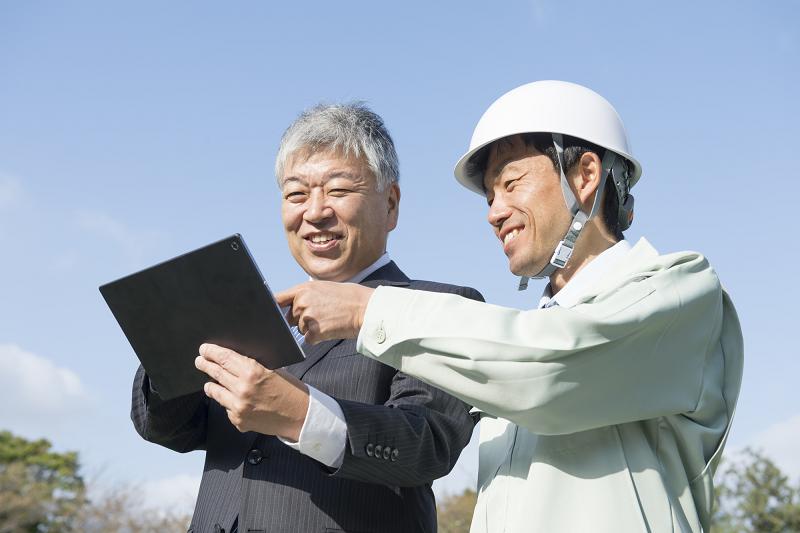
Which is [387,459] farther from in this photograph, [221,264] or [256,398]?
[221,264]

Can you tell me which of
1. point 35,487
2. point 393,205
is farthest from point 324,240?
point 35,487

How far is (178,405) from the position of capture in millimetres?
3764

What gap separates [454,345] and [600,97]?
1.66m

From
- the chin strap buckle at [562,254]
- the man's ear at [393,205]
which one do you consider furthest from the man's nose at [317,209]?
the chin strap buckle at [562,254]

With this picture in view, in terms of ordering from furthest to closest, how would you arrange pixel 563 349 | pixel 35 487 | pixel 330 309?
pixel 35 487 < pixel 330 309 < pixel 563 349

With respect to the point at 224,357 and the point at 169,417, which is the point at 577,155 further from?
the point at 169,417

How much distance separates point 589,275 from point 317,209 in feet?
4.35

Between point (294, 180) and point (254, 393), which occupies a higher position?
point (294, 180)

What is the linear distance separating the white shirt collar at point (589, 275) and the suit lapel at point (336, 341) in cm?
87

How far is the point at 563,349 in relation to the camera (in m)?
2.63

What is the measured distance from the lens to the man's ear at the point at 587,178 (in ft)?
11.9

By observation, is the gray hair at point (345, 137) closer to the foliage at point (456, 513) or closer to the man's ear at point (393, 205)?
the man's ear at point (393, 205)

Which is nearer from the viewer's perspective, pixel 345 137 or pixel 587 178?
pixel 587 178

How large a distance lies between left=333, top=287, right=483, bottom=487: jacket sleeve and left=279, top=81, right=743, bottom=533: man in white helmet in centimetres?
17
